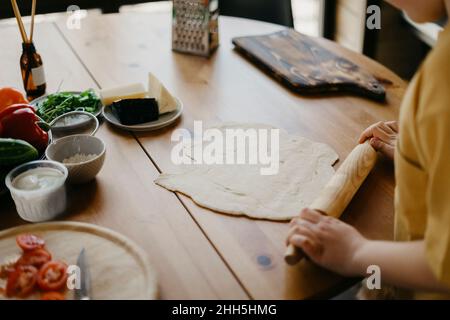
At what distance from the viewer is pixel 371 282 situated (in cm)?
105

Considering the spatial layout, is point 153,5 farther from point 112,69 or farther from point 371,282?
point 371,282

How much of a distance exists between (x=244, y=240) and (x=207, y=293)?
0.17 metres

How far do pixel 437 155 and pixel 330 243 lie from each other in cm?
28

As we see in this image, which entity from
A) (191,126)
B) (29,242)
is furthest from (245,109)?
(29,242)

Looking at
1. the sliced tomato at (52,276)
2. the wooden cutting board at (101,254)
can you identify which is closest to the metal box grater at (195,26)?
the wooden cutting board at (101,254)

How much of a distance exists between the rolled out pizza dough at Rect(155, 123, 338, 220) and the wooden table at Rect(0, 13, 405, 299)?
0.04m

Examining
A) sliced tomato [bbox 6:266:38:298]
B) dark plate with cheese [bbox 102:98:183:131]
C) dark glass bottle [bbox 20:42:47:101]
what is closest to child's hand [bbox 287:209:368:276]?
sliced tomato [bbox 6:266:38:298]

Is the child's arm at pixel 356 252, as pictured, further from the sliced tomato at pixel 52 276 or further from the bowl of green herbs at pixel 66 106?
the bowl of green herbs at pixel 66 106

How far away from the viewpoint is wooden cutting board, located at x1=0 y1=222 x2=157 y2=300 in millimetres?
997

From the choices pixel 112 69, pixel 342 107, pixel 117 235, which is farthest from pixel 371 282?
pixel 112 69

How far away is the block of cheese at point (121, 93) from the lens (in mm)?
1631

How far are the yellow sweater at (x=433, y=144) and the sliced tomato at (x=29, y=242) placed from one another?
739 mm

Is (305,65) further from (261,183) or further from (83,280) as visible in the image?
(83,280)

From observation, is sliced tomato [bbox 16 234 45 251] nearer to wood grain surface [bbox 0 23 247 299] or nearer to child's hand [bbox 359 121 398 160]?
wood grain surface [bbox 0 23 247 299]
